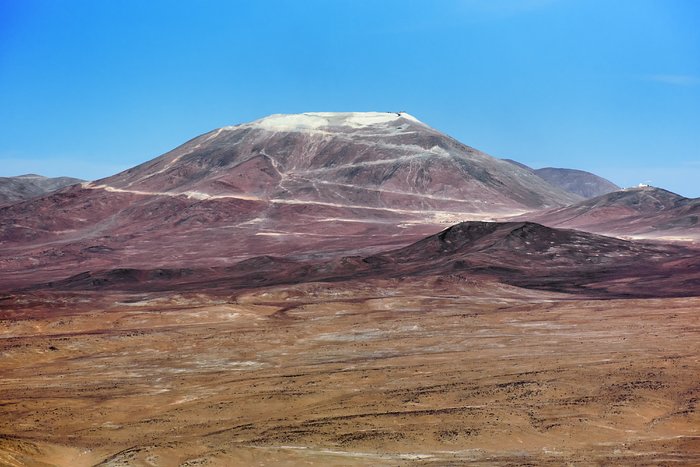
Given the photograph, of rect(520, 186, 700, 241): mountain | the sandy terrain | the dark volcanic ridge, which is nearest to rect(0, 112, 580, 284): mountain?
rect(520, 186, 700, 241): mountain

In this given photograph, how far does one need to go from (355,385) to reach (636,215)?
141 meters

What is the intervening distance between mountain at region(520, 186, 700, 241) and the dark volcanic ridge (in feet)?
100

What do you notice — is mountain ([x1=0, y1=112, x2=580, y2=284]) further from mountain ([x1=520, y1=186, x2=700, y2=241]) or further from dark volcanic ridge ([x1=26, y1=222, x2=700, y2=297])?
dark volcanic ridge ([x1=26, y1=222, x2=700, y2=297])

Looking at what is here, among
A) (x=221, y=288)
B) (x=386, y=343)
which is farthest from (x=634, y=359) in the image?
(x=221, y=288)

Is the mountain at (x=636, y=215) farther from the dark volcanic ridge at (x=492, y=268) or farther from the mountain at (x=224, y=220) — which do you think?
the dark volcanic ridge at (x=492, y=268)

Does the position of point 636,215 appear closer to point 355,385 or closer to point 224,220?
point 224,220

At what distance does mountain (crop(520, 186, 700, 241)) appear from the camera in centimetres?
14575

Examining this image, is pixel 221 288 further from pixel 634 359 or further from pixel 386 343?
pixel 634 359

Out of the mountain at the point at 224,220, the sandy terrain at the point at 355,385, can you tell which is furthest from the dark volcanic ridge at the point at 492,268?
the sandy terrain at the point at 355,385

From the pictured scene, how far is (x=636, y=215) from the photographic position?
167500 mm

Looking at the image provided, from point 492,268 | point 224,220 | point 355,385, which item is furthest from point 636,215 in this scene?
point 355,385

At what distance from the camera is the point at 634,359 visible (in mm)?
41781

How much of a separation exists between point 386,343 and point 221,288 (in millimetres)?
42433

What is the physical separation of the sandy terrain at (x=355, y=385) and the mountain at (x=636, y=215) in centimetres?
7970
